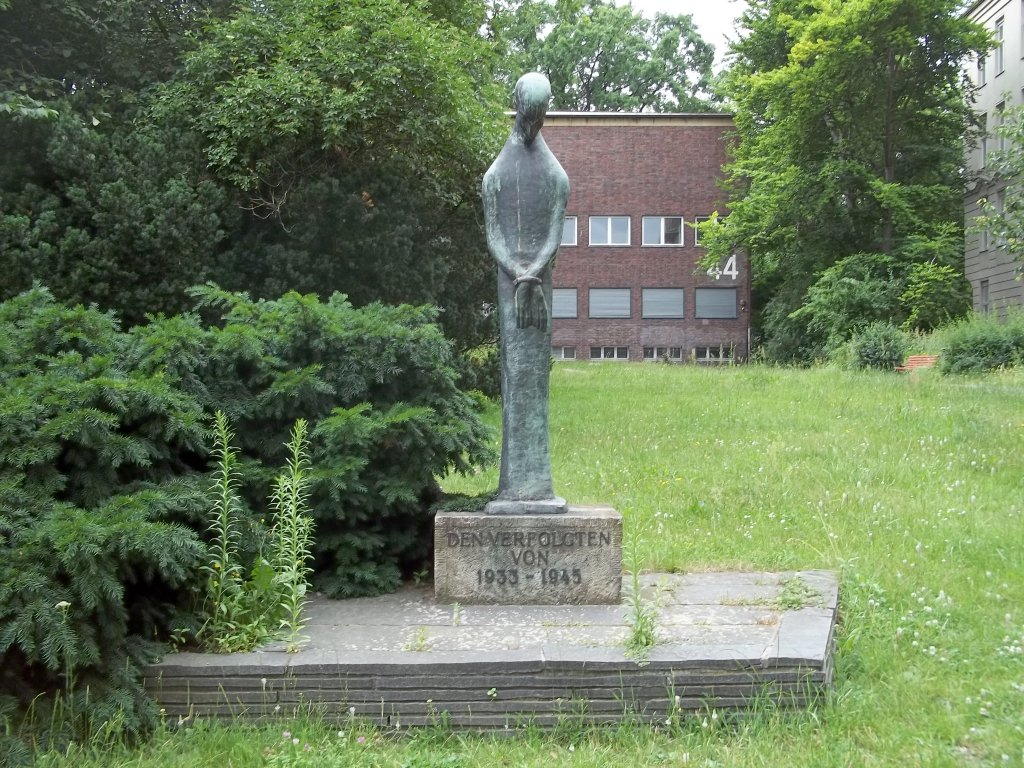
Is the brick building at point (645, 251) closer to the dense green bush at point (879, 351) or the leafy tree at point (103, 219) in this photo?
the dense green bush at point (879, 351)

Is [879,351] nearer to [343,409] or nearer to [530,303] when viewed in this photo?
[530,303]

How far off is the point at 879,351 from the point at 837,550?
55.9 feet

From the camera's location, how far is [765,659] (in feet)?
15.2

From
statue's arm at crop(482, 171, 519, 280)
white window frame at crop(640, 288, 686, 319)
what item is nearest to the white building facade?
white window frame at crop(640, 288, 686, 319)

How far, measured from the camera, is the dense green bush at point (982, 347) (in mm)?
21312

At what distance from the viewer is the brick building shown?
40750mm

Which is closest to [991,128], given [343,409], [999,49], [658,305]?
[999,49]

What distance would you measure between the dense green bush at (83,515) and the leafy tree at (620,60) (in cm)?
4367

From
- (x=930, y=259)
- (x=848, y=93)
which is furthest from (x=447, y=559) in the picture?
(x=848, y=93)

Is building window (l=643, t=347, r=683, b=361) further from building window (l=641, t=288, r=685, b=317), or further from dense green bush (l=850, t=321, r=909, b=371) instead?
dense green bush (l=850, t=321, r=909, b=371)

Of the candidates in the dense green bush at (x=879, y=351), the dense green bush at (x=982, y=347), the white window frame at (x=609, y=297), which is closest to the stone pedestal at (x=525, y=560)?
the dense green bush at (x=982, y=347)

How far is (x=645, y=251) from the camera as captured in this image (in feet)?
138

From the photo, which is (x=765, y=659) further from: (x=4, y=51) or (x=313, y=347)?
(x=4, y=51)

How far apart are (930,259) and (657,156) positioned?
1366 centimetres
